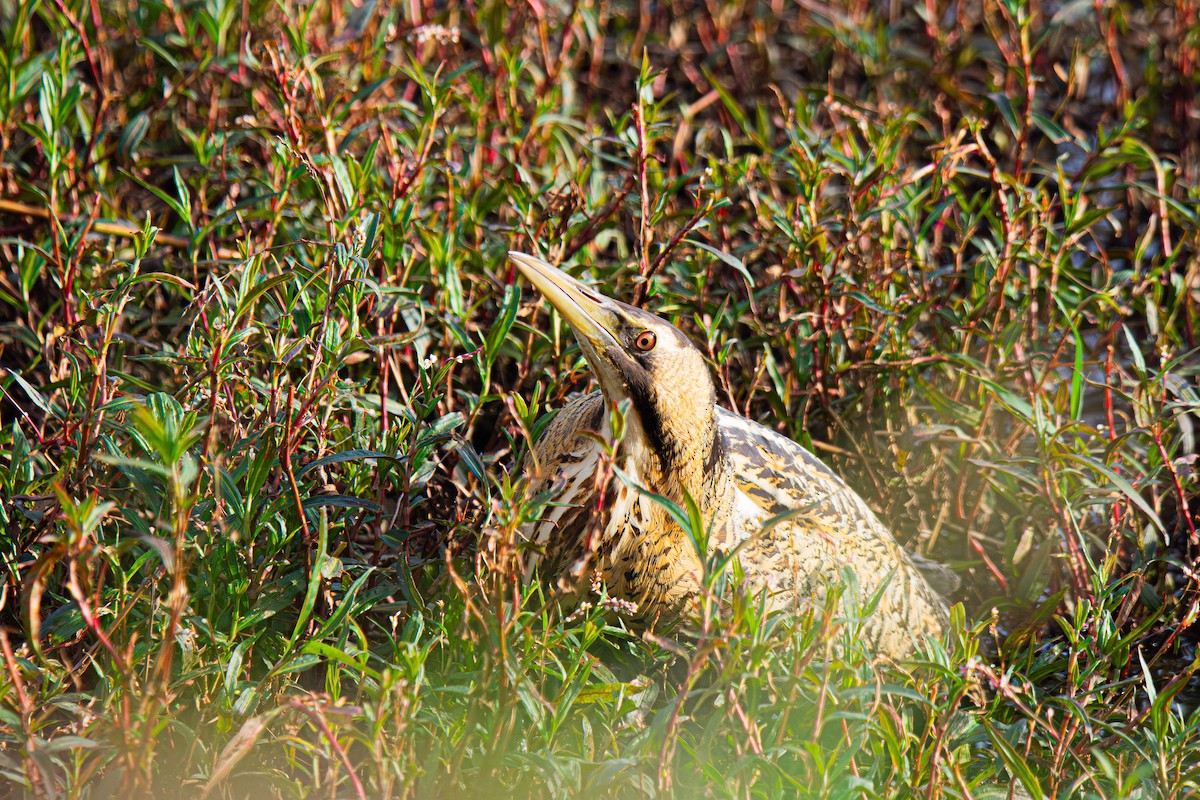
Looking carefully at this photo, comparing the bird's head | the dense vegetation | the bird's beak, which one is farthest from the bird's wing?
the bird's beak

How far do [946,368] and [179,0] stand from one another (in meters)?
2.69

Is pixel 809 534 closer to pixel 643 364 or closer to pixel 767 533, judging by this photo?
pixel 767 533

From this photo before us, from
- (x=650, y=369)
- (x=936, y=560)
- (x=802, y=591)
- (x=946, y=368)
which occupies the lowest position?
(x=936, y=560)

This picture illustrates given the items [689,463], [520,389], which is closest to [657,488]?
[689,463]

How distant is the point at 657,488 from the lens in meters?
2.81

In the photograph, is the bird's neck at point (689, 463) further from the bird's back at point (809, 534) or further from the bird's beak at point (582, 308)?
the bird's beak at point (582, 308)

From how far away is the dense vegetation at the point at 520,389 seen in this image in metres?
2.23

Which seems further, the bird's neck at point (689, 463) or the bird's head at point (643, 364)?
the bird's neck at point (689, 463)

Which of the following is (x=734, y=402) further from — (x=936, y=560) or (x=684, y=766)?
(x=684, y=766)

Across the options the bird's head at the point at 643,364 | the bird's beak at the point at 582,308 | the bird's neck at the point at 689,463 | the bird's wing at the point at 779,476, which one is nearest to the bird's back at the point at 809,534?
the bird's wing at the point at 779,476

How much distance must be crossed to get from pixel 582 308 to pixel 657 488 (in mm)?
436

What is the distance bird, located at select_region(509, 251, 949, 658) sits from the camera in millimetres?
2678

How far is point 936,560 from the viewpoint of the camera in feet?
12.2

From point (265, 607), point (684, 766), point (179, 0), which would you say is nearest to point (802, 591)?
point (684, 766)
